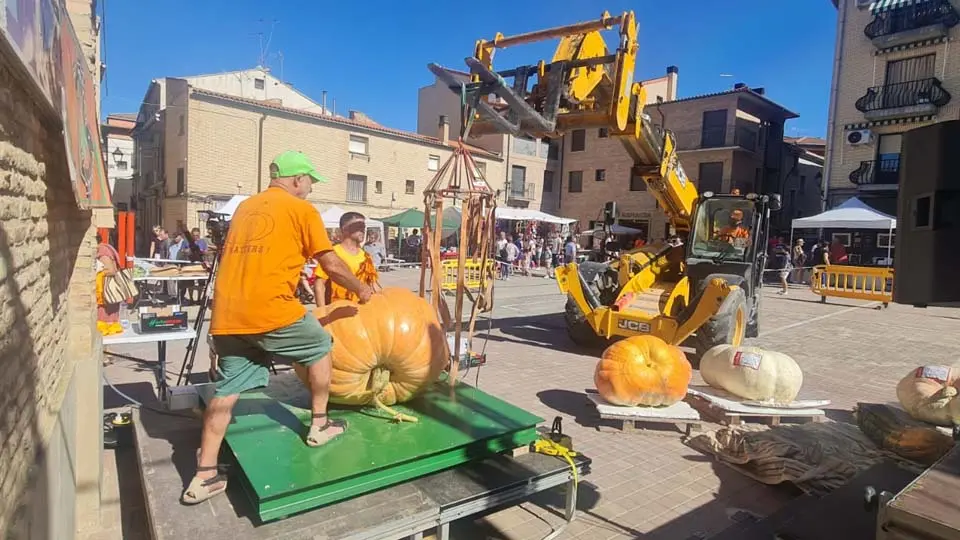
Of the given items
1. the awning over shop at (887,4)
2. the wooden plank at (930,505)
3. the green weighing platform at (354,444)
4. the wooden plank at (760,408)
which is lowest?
the wooden plank at (760,408)

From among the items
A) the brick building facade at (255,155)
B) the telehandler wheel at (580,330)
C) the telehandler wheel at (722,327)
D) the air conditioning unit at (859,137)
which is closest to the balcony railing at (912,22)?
the air conditioning unit at (859,137)

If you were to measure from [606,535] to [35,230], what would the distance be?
3.58 meters

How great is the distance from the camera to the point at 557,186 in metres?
36.7

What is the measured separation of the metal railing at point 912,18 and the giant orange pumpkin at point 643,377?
76.1 feet

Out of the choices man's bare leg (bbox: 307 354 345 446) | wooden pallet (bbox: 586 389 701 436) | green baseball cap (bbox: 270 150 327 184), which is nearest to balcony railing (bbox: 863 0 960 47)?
wooden pallet (bbox: 586 389 701 436)

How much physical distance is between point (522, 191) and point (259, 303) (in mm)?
32680

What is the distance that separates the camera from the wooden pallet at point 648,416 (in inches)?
209

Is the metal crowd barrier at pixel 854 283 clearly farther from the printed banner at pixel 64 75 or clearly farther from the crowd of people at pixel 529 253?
the printed banner at pixel 64 75

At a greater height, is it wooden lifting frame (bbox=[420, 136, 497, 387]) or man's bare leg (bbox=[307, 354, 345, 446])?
wooden lifting frame (bbox=[420, 136, 497, 387])

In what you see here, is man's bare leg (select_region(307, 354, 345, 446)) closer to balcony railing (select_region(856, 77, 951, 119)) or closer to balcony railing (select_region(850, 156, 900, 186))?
balcony railing (select_region(850, 156, 900, 186))

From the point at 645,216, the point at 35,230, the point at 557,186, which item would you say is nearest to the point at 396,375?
the point at 35,230

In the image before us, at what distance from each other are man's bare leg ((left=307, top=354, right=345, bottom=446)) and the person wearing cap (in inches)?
1.1

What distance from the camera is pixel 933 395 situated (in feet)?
16.3

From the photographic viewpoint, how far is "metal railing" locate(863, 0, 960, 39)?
2067cm
